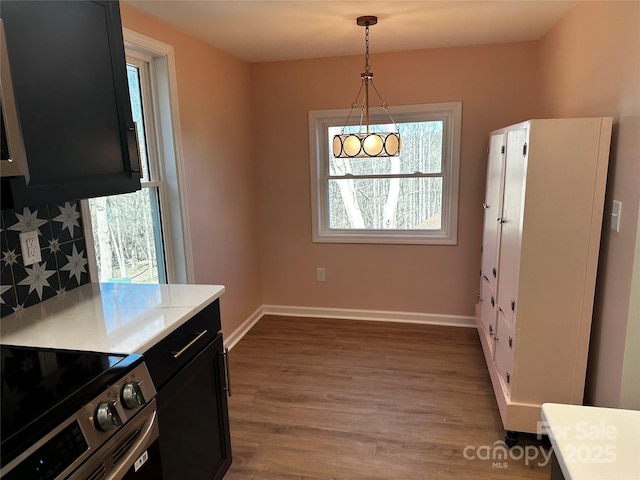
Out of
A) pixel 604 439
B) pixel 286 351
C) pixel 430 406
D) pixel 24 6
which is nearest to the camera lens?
pixel 604 439

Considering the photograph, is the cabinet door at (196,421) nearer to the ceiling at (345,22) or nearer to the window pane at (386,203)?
the ceiling at (345,22)

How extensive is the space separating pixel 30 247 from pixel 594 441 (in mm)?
1911

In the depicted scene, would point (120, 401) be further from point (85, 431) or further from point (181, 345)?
point (181, 345)

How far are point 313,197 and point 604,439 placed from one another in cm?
299

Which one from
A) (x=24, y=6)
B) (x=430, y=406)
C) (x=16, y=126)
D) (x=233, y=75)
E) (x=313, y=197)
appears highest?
(x=233, y=75)

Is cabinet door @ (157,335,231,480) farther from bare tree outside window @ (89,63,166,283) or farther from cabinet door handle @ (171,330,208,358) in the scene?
bare tree outside window @ (89,63,166,283)

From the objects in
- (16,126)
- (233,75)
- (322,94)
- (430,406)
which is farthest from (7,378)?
(322,94)

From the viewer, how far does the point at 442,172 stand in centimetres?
351

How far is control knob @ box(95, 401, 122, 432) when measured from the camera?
1.06m

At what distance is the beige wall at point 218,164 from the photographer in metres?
2.71

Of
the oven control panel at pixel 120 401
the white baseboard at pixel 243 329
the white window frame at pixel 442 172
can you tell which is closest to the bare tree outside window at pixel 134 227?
the white baseboard at pixel 243 329

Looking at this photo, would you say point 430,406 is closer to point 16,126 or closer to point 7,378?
point 7,378

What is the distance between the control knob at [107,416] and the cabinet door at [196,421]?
31 centimetres

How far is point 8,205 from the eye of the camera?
120 centimetres
